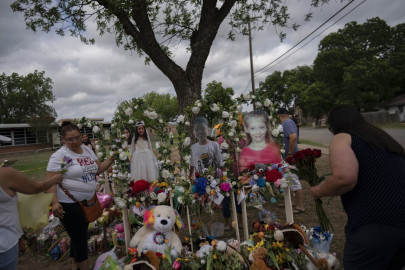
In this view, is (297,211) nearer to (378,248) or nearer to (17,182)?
(378,248)

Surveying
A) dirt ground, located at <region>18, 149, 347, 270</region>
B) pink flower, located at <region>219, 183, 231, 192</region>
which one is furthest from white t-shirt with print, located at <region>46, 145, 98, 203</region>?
pink flower, located at <region>219, 183, 231, 192</region>

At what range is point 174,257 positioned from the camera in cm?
304

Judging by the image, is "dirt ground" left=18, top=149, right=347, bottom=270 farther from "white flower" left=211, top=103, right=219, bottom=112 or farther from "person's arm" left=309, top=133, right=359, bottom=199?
"white flower" left=211, top=103, right=219, bottom=112

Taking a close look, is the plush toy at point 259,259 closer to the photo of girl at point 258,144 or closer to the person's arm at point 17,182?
the photo of girl at point 258,144

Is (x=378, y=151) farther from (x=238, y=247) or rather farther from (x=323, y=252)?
(x=238, y=247)

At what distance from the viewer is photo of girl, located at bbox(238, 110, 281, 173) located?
13.0ft

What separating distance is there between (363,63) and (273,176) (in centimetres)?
3283

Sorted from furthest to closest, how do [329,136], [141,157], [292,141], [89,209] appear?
[329,136], [292,141], [141,157], [89,209]

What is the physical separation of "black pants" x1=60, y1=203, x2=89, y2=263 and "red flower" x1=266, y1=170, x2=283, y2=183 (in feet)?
7.62

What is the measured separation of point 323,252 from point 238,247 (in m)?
0.98

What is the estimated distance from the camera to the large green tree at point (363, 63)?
29.2m

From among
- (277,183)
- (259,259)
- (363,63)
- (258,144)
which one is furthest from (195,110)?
(363,63)

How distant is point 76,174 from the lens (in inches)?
115

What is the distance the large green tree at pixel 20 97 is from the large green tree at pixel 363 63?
129 ft
